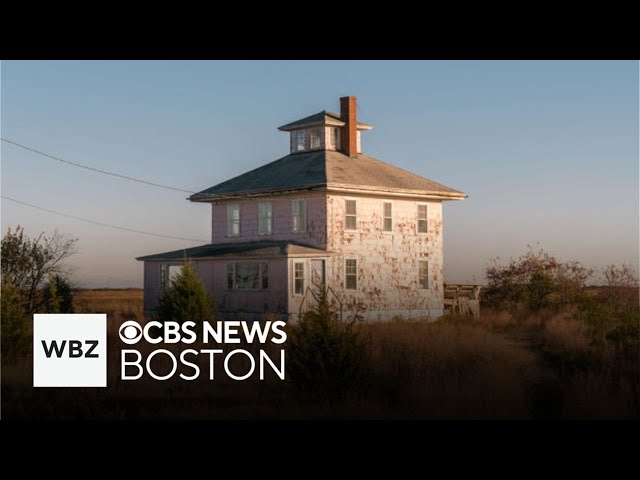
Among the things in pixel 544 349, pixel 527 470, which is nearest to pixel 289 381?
pixel 527 470

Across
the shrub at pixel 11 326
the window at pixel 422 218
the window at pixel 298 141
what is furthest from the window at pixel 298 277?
the shrub at pixel 11 326

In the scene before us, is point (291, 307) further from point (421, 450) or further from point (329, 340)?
point (421, 450)

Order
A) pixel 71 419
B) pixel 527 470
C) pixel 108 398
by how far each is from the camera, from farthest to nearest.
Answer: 1. pixel 108 398
2. pixel 71 419
3. pixel 527 470

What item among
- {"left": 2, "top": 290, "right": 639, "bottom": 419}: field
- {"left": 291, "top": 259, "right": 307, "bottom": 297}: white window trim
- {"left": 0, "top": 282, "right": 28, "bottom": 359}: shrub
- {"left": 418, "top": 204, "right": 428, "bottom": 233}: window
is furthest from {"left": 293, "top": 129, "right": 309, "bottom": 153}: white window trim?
{"left": 0, "top": 282, "right": 28, "bottom": 359}: shrub

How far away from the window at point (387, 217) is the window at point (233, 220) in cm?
620

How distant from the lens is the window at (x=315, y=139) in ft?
136

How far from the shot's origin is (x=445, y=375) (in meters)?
19.2

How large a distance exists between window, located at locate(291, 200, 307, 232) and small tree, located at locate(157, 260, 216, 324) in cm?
734

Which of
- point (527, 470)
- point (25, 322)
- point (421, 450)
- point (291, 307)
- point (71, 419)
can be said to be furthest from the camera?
point (291, 307)

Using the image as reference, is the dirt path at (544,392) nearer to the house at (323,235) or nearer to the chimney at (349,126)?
the house at (323,235)

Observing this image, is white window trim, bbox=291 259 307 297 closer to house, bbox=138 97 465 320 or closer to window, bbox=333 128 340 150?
house, bbox=138 97 465 320

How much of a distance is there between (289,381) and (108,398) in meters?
3.47

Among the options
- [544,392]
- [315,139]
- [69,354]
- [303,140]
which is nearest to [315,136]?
[315,139]

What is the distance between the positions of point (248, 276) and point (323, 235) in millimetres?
3272
